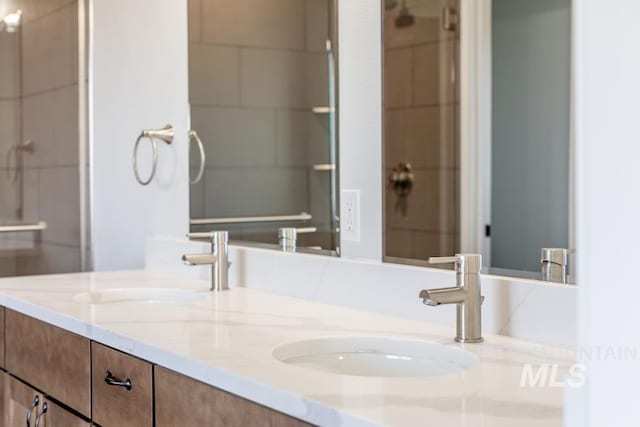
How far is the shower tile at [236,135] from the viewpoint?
7.95ft

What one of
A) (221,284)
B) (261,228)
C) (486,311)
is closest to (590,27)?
(486,311)

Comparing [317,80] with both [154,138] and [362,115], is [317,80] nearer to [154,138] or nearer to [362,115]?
[362,115]

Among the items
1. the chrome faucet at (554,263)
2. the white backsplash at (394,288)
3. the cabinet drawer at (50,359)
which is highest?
the chrome faucet at (554,263)

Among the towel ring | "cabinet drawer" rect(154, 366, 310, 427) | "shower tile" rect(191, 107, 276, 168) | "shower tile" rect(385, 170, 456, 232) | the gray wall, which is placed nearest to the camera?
"cabinet drawer" rect(154, 366, 310, 427)

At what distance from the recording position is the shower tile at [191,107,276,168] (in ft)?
7.95

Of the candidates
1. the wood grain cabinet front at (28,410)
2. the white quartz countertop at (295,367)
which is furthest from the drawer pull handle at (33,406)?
the white quartz countertop at (295,367)

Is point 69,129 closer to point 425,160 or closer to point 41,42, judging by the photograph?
point 41,42

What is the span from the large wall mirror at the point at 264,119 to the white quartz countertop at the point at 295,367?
28 centimetres

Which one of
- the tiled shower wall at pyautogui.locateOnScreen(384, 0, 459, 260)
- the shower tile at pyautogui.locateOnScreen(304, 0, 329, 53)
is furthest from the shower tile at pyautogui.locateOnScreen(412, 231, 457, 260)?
the shower tile at pyautogui.locateOnScreen(304, 0, 329, 53)

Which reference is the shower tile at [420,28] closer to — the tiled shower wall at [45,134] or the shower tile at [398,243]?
the shower tile at [398,243]

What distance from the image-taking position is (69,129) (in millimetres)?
2984

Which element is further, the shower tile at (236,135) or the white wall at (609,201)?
the shower tile at (236,135)

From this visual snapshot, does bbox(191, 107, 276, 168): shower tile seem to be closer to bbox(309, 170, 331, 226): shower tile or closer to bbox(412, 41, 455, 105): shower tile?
bbox(309, 170, 331, 226): shower tile

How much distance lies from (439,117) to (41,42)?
1.83 m
